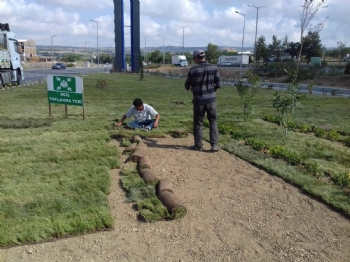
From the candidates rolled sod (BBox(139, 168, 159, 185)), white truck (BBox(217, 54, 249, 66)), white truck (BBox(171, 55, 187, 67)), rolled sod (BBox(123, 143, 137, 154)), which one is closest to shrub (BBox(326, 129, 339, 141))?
rolled sod (BBox(123, 143, 137, 154))

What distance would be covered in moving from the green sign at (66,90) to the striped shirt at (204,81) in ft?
13.7

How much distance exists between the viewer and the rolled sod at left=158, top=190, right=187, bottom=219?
387 cm

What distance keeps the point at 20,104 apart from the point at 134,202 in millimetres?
10742

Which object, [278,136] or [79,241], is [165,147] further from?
[79,241]

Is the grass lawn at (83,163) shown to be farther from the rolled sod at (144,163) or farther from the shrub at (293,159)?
the rolled sod at (144,163)

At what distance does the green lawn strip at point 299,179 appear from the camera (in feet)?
14.4

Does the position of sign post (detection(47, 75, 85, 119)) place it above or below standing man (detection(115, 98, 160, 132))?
above

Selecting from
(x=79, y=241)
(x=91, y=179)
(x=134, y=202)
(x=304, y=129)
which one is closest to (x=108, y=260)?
(x=79, y=241)

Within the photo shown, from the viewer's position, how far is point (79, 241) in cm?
344

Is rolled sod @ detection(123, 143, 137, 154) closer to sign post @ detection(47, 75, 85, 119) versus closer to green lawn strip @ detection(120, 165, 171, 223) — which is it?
green lawn strip @ detection(120, 165, 171, 223)

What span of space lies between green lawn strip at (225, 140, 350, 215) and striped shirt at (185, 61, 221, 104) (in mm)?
1157

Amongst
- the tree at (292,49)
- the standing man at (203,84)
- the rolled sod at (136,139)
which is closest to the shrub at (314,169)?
the standing man at (203,84)

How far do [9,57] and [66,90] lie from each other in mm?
14566

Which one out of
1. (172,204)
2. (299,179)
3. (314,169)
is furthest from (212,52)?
(172,204)
